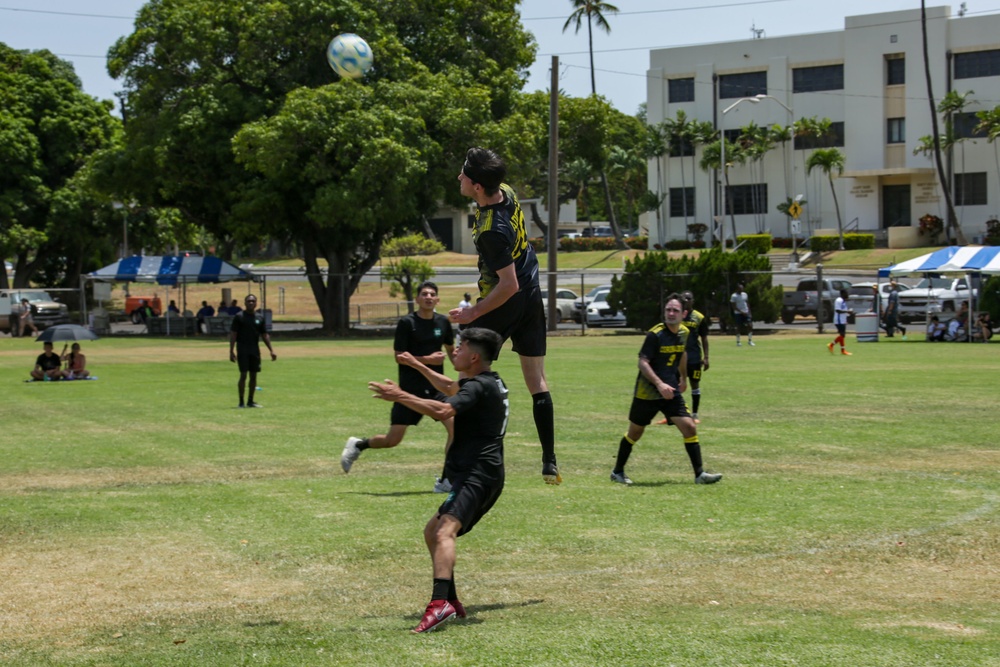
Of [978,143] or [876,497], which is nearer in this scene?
[876,497]

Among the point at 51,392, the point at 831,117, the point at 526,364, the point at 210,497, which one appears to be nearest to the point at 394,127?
the point at 51,392

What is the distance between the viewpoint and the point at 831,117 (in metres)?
75.7

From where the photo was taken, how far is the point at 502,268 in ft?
25.1

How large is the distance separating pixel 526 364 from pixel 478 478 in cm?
106

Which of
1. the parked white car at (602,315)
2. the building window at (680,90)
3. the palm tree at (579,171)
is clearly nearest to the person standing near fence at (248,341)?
the parked white car at (602,315)

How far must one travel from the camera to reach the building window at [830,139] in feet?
247

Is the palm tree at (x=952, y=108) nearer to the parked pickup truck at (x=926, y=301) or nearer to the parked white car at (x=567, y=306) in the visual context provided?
the parked pickup truck at (x=926, y=301)

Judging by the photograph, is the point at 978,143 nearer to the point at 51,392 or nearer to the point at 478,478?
the point at 51,392

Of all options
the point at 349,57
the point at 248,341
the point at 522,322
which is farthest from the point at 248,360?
the point at 522,322

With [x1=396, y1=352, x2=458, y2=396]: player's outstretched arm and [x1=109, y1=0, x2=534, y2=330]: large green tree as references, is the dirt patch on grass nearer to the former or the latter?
[x1=396, y1=352, x2=458, y2=396]: player's outstretched arm

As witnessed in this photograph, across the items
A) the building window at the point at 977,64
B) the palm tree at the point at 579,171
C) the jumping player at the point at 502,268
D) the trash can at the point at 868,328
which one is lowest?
the trash can at the point at 868,328

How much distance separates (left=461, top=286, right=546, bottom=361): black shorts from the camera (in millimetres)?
7793

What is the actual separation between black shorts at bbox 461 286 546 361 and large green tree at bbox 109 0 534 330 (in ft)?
113

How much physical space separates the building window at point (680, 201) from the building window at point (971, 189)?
17.3m
